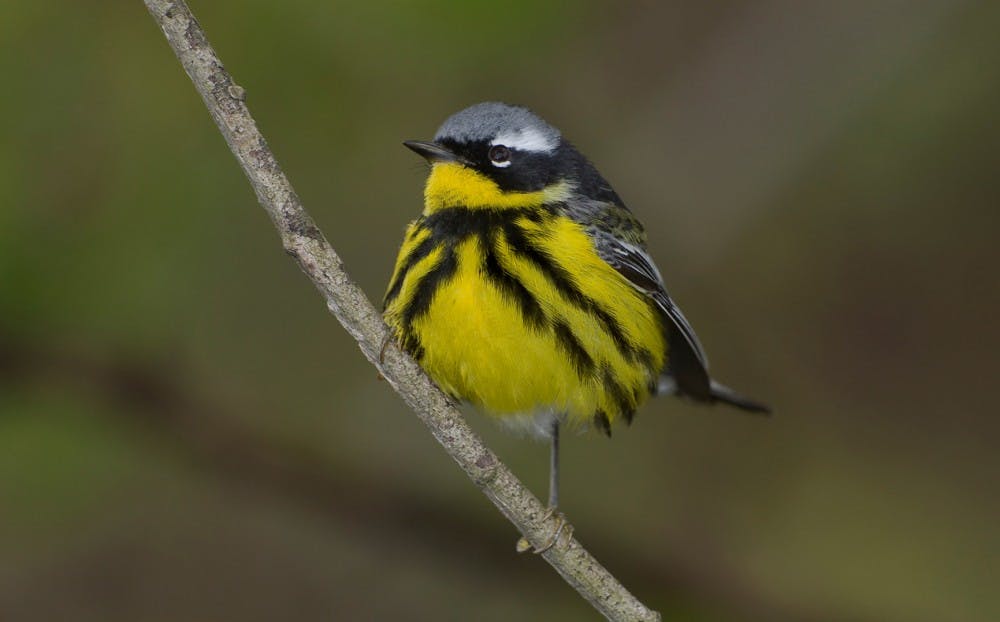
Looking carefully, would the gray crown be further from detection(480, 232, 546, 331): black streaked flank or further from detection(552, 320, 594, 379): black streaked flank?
detection(552, 320, 594, 379): black streaked flank

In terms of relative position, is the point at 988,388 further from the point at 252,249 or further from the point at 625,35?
the point at 252,249

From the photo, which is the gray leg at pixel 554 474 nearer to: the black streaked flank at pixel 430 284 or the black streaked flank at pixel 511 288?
the black streaked flank at pixel 511 288

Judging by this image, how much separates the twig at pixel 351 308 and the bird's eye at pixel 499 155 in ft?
3.59

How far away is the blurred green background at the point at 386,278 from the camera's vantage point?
500 centimetres

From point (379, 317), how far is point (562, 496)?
9.84 feet

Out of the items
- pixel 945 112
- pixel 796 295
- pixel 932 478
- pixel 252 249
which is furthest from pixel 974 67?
pixel 252 249

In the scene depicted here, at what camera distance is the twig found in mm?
3264

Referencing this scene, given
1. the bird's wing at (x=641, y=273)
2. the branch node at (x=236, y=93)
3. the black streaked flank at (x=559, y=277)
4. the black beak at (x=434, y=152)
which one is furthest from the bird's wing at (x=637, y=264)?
the branch node at (x=236, y=93)

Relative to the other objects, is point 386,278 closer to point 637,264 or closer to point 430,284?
point 637,264

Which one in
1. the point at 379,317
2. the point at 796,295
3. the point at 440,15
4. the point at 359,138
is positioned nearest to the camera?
the point at 379,317

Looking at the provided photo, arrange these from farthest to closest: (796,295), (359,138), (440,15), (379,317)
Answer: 1. (796,295)
2. (359,138)
3. (440,15)
4. (379,317)

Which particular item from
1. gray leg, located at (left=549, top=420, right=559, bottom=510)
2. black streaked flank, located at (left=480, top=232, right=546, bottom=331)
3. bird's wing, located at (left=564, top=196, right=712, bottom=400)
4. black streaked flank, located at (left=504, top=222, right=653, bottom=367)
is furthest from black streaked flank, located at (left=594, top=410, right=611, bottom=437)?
black streaked flank, located at (left=480, top=232, right=546, bottom=331)

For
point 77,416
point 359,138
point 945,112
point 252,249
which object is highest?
point 945,112

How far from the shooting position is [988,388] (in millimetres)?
6523
